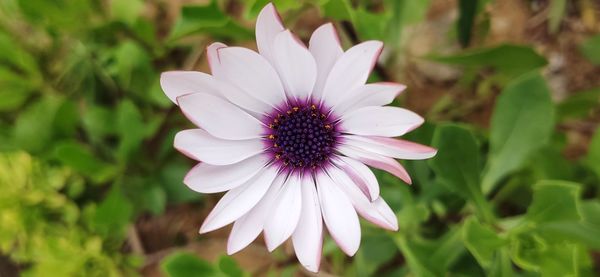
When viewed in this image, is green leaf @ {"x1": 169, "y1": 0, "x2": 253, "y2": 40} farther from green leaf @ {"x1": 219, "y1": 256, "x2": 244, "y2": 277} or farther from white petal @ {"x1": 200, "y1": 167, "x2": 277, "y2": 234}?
green leaf @ {"x1": 219, "y1": 256, "x2": 244, "y2": 277}

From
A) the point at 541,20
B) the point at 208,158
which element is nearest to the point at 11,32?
the point at 208,158

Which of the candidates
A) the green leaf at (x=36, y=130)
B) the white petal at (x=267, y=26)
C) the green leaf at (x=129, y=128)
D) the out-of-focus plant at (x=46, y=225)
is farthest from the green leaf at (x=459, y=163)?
the green leaf at (x=36, y=130)

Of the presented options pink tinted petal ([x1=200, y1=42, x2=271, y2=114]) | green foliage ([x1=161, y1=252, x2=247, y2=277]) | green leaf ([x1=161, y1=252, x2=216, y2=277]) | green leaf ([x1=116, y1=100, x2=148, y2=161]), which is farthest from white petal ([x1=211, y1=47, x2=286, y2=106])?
green leaf ([x1=116, y1=100, x2=148, y2=161])

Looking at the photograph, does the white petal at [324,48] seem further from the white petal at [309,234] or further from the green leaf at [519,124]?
the green leaf at [519,124]

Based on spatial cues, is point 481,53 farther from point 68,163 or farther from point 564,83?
point 68,163

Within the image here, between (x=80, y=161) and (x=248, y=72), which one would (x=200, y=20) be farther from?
(x=80, y=161)

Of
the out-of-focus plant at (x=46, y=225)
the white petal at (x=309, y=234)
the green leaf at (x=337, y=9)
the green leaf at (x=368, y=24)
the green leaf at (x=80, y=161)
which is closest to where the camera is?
the white petal at (x=309, y=234)
